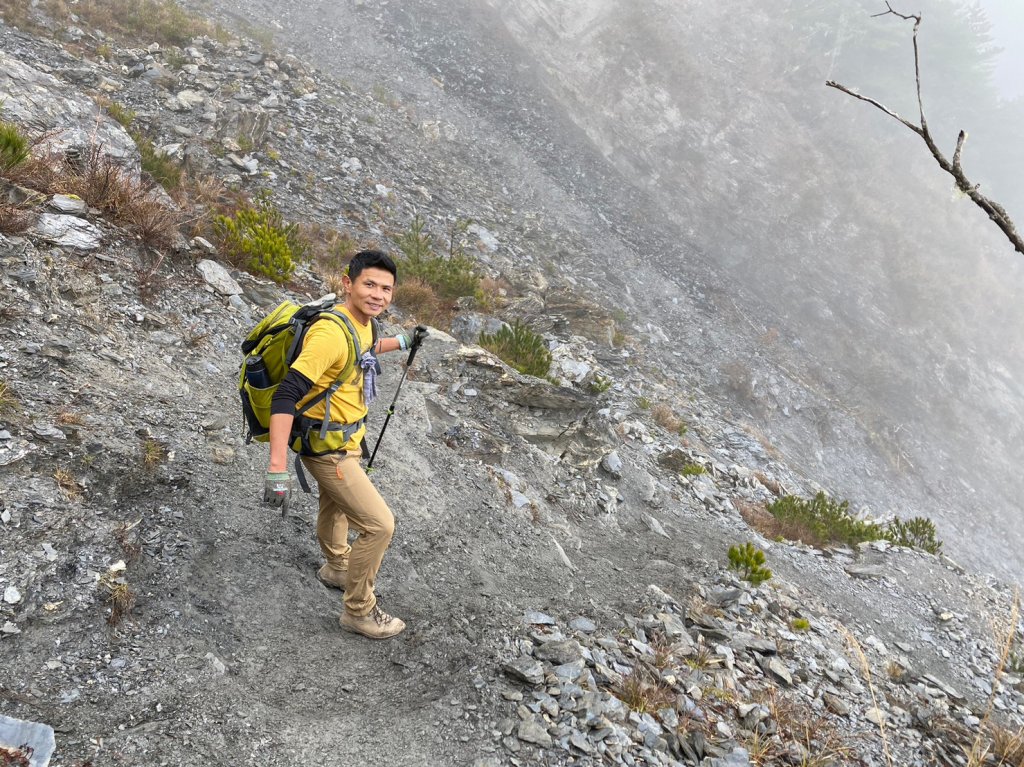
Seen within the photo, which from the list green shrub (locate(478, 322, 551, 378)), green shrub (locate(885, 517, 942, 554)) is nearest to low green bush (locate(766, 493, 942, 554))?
green shrub (locate(885, 517, 942, 554))

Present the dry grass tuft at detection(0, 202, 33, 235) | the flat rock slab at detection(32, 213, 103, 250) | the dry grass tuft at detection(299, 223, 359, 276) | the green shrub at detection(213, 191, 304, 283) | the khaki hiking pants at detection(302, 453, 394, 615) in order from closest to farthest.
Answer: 1. the khaki hiking pants at detection(302, 453, 394, 615)
2. the dry grass tuft at detection(0, 202, 33, 235)
3. the flat rock slab at detection(32, 213, 103, 250)
4. the green shrub at detection(213, 191, 304, 283)
5. the dry grass tuft at detection(299, 223, 359, 276)

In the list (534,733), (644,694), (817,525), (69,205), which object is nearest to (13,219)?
(69,205)

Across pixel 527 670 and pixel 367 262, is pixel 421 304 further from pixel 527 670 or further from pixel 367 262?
pixel 527 670

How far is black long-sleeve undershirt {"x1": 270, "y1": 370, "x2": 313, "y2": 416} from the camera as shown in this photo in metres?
3.25

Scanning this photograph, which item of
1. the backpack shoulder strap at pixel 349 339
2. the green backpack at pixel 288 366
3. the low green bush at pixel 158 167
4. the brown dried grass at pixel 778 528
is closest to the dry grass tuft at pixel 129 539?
the green backpack at pixel 288 366

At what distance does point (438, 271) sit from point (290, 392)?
8.11 m

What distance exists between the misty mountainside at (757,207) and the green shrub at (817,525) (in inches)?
226

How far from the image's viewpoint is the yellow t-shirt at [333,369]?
3311 millimetres

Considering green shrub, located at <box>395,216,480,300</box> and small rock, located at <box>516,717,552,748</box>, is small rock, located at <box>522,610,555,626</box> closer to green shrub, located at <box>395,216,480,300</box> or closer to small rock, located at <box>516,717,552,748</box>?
small rock, located at <box>516,717,552,748</box>

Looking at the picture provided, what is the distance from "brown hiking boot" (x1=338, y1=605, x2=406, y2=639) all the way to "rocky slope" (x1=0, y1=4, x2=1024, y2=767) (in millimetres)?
115

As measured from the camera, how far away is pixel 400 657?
4062mm

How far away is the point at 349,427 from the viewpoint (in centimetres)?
366

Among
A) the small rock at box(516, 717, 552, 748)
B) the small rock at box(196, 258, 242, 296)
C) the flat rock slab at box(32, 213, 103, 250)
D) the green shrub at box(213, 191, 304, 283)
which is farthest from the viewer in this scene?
the green shrub at box(213, 191, 304, 283)

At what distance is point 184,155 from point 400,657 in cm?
1001
